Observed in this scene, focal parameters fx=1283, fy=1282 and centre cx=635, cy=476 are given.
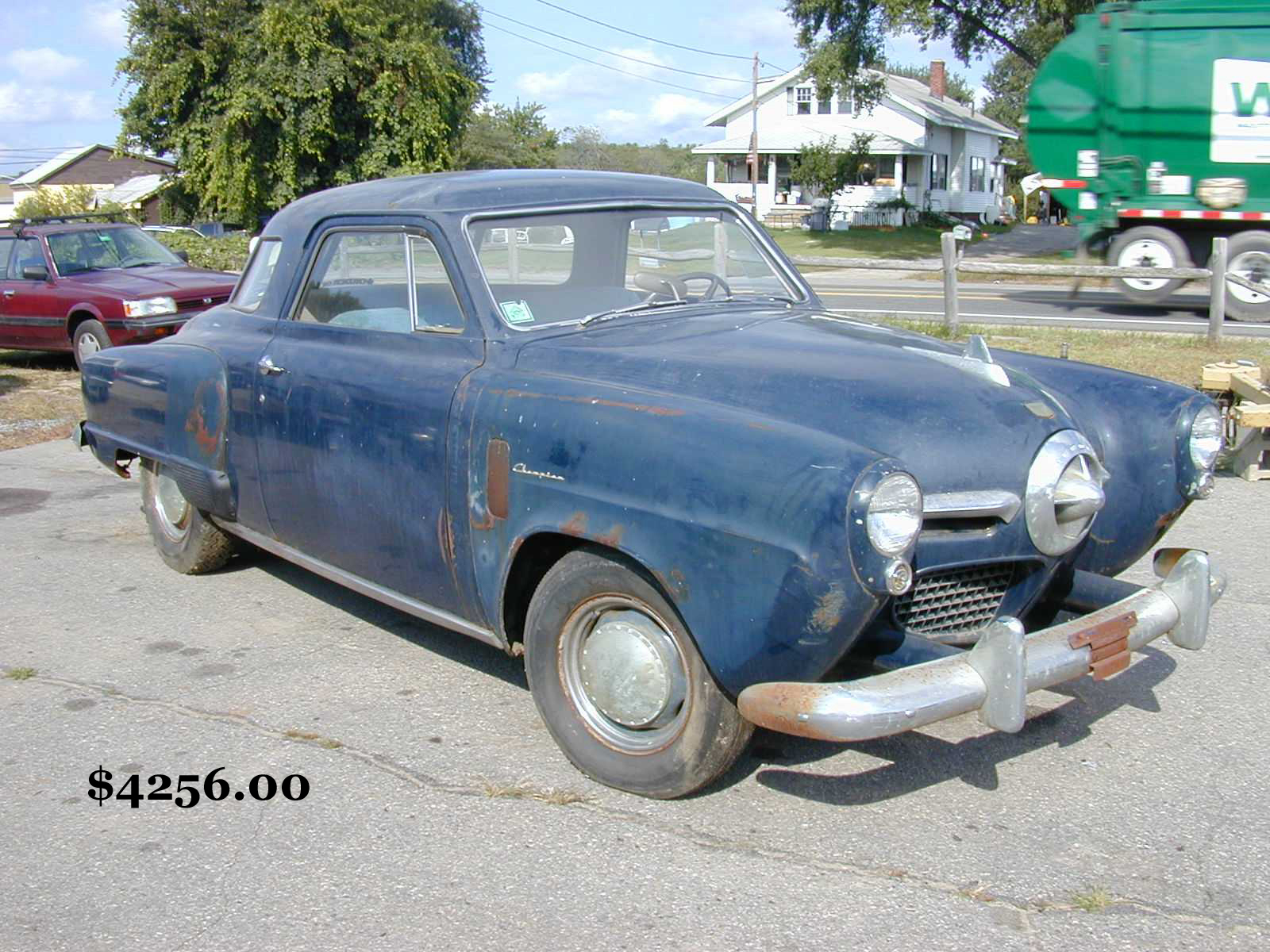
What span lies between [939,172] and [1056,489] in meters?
50.7

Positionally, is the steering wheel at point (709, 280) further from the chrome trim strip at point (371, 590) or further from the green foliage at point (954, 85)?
the green foliage at point (954, 85)

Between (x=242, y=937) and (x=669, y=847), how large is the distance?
1.10 meters

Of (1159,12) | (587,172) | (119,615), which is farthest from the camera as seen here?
(1159,12)

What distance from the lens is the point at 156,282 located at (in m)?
11.9

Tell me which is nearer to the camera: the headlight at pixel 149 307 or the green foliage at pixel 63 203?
the headlight at pixel 149 307

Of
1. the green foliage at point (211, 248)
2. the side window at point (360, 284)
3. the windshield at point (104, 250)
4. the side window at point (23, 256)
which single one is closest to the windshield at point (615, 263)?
the side window at point (360, 284)

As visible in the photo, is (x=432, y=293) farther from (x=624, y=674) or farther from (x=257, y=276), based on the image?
(x=624, y=674)

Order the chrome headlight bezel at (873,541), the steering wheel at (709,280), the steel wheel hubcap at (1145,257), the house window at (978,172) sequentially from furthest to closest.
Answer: the house window at (978,172) < the steel wheel hubcap at (1145,257) < the steering wheel at (709,280) < the chrome headlight bezel at (873,541)

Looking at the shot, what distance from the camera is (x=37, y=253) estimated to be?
1266cm

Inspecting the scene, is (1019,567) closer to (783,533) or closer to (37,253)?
(783,533)

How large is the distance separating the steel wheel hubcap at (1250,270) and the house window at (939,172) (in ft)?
116

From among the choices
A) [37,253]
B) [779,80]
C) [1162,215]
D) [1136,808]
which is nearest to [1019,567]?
[1136,808]

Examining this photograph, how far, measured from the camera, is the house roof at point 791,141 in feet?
157

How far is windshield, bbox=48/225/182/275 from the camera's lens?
12570mm
